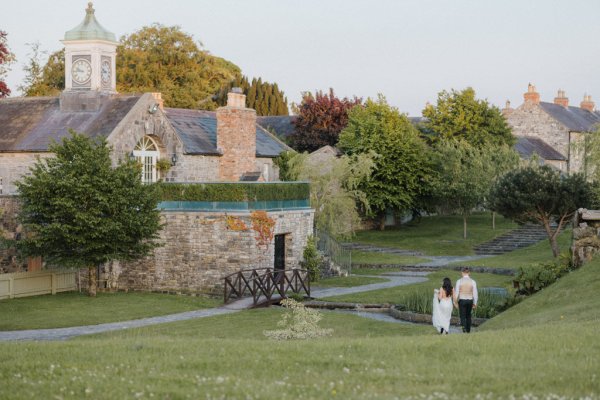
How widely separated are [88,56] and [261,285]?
13.1 m

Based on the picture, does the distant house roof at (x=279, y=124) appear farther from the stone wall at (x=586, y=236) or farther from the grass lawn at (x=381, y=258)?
the stone wall at (x=586, y=236)

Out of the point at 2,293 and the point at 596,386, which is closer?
the point at 596,386

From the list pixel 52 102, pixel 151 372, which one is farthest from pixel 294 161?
pixel 151 372

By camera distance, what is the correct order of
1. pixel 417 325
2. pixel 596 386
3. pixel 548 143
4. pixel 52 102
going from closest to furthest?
pixel 596 386
pixel 417 325
pixel 52 102
pixel 548 143

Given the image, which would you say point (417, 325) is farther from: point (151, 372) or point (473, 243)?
point (473, 243)

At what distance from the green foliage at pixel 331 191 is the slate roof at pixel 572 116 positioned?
35.9m

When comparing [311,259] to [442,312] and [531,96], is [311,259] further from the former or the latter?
[531,96]

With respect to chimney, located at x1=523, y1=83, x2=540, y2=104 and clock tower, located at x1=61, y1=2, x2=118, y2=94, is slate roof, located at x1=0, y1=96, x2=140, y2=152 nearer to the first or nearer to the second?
clock tower, located at x1=61, y1=2, x2=118, y2=94

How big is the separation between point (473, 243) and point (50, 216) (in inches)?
1120

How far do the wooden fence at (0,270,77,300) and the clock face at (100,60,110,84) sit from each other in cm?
910

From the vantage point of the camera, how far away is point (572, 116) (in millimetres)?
78938

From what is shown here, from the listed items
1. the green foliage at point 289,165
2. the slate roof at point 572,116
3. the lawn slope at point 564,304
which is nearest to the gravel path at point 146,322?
the green foliage at point 289,165

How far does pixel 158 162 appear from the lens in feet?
128

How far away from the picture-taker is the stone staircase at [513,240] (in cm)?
5016
